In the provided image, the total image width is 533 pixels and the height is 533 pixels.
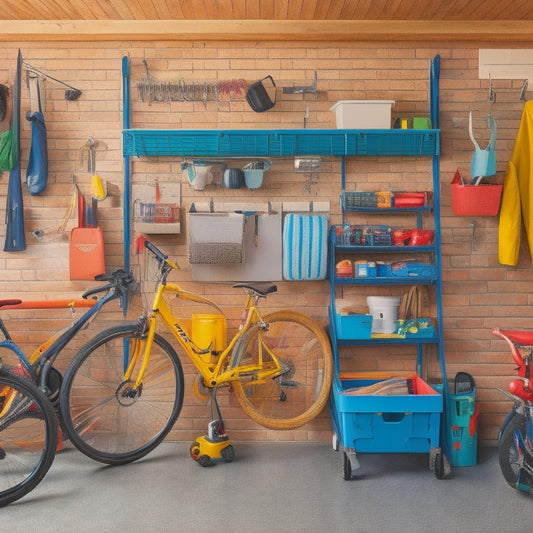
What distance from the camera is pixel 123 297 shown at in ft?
13.8

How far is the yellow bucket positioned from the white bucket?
98cm

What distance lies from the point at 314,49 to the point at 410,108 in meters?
0.76

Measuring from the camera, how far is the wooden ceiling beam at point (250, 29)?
404 centimetres

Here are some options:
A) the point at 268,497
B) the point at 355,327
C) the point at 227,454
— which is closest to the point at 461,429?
the point at 355,327

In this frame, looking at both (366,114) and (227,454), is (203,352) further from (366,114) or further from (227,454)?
(366,114)

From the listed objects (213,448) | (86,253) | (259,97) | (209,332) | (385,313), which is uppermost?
(259,97)

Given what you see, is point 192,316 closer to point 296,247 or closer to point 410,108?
point 296,247

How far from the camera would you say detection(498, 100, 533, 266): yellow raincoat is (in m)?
4.07

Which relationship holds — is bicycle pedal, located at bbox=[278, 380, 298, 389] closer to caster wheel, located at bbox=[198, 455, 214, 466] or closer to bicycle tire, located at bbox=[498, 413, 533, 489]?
caster wheel, located at bbox=[198, 455, 214, 466]

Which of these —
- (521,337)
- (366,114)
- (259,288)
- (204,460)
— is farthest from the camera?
(366,114)

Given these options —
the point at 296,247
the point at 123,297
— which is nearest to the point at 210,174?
the point at 296,247

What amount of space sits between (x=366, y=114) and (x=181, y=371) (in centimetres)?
202

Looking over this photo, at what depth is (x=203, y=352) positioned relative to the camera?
391 cm

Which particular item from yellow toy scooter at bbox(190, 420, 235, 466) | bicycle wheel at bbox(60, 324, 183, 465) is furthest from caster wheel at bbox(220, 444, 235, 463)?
bicycle wheel at bbox(60, 324, 183, 465)
